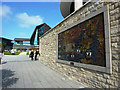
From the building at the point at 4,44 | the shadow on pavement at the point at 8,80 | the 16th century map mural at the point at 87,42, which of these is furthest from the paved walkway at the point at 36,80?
the building at the point at 4,44

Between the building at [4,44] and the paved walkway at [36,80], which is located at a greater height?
the building at [4,44]

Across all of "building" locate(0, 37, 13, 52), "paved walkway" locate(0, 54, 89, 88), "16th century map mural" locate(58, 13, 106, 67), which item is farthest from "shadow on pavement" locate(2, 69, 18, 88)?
"building" locate(0, 37, 13, 52)

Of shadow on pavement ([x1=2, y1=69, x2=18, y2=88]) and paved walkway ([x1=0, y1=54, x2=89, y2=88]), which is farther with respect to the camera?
shadow on pavement ([x1=2, y1=69, x2=18, y2=88])

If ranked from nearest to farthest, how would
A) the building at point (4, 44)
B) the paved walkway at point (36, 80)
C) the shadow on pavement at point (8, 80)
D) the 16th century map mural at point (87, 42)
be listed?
the 16th century map mural at point (87, 42) < the paved walkway at point (36, 80) < the shadow on pavement at point (8, 80) < the building at point (4, 44)

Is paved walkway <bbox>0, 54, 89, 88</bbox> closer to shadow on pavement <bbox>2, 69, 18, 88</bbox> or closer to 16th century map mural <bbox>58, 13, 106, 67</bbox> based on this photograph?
shadow on pavement <bbox>2, 69, 18, 88</bbox>

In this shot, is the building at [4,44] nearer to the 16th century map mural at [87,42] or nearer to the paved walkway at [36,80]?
the paved walkway at [36,80]

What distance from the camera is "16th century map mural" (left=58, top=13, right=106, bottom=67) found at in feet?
10.1

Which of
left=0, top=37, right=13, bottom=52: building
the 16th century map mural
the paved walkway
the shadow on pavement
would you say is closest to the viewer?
the 16th century map mural

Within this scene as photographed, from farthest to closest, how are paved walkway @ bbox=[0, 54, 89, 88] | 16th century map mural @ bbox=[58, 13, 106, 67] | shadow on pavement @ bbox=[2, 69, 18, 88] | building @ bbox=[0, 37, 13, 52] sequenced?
building @ bbox=[0, 37, 13, 52], shadow on pavement @ bbox=[2, 69, 18, 88], paved walkway @ bbox=[0, 54, 89, 88], 16th century map mural @ bbox=[58, 13, 106, 67]

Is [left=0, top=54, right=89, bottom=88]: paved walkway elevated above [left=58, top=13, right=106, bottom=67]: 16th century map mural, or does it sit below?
below

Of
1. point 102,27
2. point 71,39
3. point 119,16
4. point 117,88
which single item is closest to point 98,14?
point 102,27

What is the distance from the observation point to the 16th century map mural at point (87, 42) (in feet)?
10.1

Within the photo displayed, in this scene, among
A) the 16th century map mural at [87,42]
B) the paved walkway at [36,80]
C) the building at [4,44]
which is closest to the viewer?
the 16th century map mural at [87,42]

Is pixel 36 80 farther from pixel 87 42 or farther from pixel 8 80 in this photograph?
pixel 87 42
